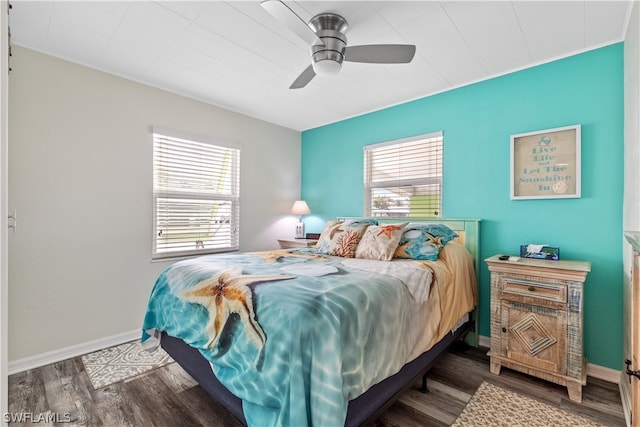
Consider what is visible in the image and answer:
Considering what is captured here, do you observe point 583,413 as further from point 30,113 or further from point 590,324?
point 30,113

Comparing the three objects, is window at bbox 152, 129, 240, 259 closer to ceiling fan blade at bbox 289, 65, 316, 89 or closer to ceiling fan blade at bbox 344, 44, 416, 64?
ceiling fan blade at bbox 289, 65, 316, 89

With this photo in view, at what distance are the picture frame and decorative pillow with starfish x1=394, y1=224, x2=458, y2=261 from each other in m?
0.70

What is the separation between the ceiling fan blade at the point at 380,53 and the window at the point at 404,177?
4.62ft

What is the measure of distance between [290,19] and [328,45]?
36 centimetres

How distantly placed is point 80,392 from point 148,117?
243cm

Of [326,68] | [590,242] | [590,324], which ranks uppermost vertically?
[326,68]

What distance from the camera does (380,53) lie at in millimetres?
1942

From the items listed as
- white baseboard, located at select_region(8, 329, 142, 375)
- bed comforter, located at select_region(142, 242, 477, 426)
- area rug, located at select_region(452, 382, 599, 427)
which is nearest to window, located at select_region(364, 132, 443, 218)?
bed comforter, located at select_region(142, 242, 477, 426)

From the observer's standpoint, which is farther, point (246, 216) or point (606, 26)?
point (246, 216)

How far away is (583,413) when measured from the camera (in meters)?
1.82

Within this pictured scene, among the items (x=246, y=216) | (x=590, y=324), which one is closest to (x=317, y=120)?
(x=246, y=216)

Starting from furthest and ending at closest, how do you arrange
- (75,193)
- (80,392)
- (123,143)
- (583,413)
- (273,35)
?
1. (123,143)
2. (75,193)
3. (273,35)
4. (80,392)
5. (583,413)

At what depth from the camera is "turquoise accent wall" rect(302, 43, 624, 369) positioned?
222 centimetres

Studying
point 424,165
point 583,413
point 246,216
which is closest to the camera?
point 583,413
